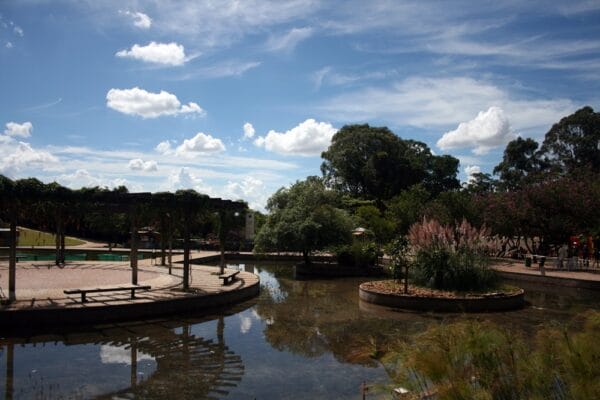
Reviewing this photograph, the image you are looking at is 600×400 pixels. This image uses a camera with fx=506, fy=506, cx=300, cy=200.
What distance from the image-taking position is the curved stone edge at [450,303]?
15.3 meters

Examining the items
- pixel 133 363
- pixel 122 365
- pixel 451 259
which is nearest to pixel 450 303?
pixel 451 259

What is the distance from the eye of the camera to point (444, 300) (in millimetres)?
15391

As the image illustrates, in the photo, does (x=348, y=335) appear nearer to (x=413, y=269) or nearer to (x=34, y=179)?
(x=413, y=269)

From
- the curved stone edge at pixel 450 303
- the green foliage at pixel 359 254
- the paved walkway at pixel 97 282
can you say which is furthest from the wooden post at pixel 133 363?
the green foliage at pixel 359 254

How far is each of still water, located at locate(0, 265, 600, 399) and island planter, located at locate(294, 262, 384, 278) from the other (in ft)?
28.8

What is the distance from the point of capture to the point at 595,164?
5688cm

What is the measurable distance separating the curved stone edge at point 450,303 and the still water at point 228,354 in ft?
1.55

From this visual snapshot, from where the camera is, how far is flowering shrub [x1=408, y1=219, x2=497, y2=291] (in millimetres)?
16797

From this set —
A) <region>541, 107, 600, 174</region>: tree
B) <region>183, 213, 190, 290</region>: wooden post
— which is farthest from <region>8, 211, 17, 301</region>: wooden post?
<region>541, 107, 600, 174</region>: tree

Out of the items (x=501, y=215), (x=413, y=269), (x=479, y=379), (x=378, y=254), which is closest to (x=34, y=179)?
(x=413, y=269)

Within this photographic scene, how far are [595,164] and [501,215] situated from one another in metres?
35.1

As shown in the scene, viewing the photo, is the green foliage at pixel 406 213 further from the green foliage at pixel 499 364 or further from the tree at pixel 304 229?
the green foliage at pixel 499 364

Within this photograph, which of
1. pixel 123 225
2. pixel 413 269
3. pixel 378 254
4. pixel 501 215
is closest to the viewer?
pixel 413 269

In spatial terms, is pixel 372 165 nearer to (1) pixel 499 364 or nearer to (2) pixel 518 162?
(2) pixel 518 162
